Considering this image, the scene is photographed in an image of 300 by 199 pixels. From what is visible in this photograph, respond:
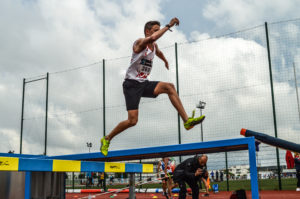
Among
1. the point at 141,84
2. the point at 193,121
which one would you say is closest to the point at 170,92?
the point at 141,84

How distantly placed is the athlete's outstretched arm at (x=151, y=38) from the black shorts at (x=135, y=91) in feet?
1.32

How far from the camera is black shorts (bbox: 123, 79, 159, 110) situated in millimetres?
4039

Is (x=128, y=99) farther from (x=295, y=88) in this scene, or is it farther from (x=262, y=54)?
(x=262, y=54)

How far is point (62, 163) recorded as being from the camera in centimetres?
396

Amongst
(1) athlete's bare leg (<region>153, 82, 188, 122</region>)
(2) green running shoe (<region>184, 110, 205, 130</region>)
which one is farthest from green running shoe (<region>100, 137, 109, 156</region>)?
(2) green running shoe (<region>184, 110, 205, 130</region>)

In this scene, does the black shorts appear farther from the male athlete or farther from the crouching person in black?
the crouching person in black

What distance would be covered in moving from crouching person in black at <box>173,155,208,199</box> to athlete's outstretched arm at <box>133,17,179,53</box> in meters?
2.46

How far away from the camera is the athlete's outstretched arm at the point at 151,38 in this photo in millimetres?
3752

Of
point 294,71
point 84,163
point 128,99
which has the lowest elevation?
point 84,163

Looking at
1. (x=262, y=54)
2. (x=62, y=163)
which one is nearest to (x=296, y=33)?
(x=262, y=54)

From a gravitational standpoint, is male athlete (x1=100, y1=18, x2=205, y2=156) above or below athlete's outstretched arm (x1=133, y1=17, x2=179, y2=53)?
below

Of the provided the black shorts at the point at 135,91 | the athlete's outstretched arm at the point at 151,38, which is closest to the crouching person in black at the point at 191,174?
the black shorts at the point at 135,91

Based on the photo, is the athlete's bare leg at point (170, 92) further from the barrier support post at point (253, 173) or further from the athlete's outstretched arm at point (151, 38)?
the barrier support post at point (253, 173)

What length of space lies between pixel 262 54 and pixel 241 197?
6.08 m
